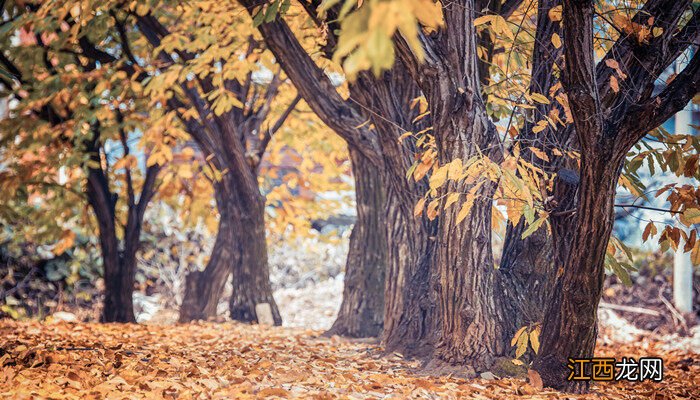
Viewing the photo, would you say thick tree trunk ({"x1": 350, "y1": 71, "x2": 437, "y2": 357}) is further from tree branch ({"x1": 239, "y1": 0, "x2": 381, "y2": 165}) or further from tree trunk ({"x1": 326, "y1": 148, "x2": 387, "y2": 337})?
tree trunk ({"x1": 326, "y1": 148, "x2": 387, "y2": 337})

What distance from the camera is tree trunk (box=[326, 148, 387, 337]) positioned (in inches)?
282

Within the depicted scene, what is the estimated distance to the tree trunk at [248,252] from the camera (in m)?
8.49

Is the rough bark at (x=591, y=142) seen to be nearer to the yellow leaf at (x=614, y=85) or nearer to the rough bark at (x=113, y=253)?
the yellow leaf at (x=614, y=85)

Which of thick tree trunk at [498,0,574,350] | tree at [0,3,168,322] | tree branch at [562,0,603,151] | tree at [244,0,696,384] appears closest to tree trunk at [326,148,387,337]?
tree at [244,0,696,384]

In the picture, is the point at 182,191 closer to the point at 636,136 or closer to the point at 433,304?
the point at 433,304

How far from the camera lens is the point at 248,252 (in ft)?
27.9

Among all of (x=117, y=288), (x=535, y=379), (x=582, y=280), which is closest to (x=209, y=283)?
(x=117, y=288)

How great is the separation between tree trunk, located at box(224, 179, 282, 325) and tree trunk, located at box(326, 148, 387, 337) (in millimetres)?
1545

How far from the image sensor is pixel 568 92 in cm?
382

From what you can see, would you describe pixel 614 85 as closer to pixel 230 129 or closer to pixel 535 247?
pixel 535 247

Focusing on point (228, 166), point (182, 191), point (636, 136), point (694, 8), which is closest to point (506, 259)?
point (636, 136)

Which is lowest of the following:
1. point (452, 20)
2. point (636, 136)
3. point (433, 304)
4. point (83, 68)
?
point (433, 304)

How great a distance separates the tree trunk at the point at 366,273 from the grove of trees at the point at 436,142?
17 millimetres

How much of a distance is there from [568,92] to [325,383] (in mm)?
2013
